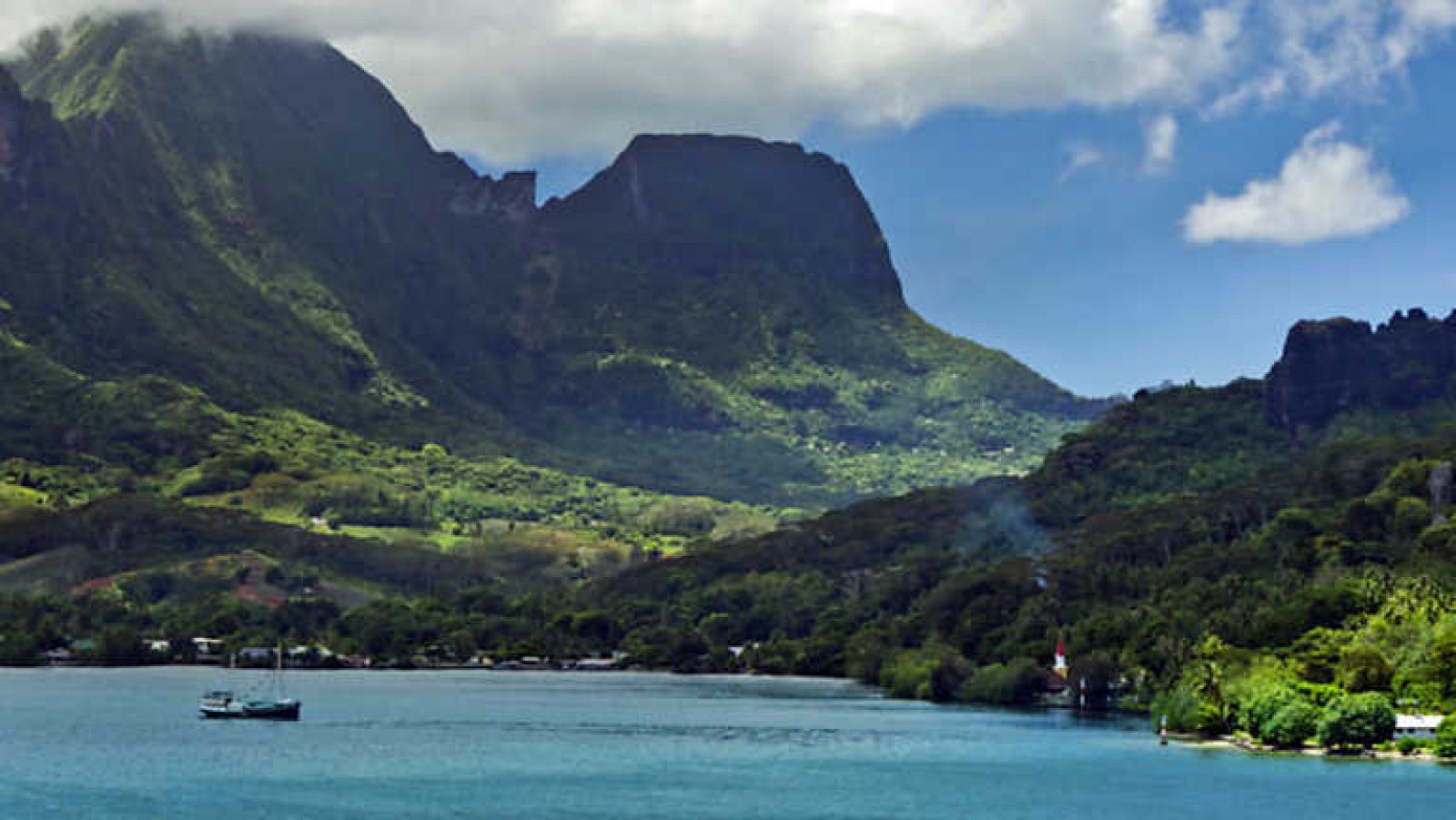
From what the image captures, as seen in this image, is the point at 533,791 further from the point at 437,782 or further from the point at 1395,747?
the point at 1395,747

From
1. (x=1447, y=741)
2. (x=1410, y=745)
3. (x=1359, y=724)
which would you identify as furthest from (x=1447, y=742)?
(x=1359, y=724)

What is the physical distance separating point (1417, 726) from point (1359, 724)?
26.4ft

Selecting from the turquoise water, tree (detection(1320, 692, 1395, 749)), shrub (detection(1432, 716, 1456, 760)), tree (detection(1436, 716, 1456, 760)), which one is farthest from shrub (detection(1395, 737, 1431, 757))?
the turquoise water

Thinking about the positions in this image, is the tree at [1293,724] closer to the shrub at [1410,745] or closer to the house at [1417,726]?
the house at [1417,726]

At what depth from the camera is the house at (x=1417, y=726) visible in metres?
180

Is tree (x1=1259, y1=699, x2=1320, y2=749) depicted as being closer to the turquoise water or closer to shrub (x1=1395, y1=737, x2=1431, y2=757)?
the turquoise water

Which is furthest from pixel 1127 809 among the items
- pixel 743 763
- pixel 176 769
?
pixel 176 769

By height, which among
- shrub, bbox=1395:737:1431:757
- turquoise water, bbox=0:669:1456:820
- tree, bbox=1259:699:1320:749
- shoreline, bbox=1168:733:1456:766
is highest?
tree, bbox=1259:699:1320:749

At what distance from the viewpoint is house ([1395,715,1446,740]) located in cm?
18000

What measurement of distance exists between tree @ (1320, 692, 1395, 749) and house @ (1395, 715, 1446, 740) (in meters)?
1.90

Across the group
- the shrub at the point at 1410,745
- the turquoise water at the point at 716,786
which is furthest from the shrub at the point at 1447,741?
the turquoise water at the point at 716,786

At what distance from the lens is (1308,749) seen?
18562 cm

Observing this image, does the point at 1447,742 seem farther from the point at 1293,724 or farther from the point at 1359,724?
the point at 1293,724

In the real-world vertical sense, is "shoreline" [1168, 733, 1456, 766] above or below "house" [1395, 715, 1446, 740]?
below
